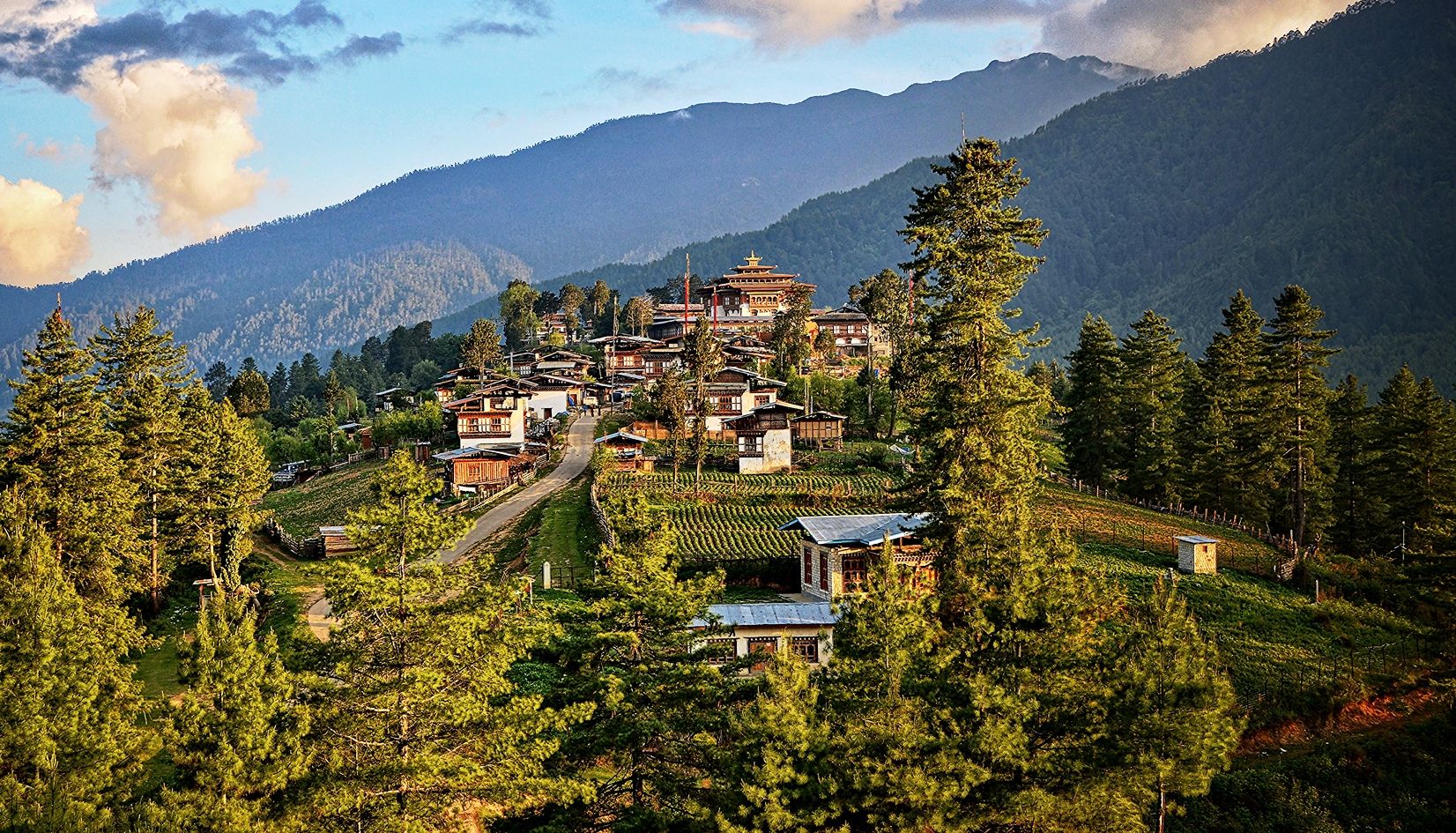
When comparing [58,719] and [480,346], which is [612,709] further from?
[480,346]

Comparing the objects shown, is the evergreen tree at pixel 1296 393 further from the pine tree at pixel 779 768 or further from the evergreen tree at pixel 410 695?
the evergreen tree at pixel 410 695

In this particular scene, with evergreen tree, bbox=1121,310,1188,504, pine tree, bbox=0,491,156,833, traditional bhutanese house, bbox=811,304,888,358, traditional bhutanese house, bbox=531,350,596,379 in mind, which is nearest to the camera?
pine tree, bbox=0,491,156,833

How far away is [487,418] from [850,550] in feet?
113

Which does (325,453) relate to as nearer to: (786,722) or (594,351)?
(594,351)

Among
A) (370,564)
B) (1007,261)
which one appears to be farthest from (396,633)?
(1007,261)

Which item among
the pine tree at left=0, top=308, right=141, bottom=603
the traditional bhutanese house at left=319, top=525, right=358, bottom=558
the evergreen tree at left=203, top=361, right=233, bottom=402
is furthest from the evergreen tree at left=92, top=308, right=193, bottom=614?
the evergreen tree at left=203, top=361, right=233, bottom=402

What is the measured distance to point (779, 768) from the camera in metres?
20.3

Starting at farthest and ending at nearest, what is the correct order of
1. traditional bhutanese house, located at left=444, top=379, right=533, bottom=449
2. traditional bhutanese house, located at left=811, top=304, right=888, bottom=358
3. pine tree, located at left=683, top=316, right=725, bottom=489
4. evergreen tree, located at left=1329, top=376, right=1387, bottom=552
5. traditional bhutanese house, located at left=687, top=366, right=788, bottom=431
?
traditional bhutanese house, located at left=811, top=304, right=888, bottom=358
traditional bhutanese house, located at left=687, top=366, right=788, bottom=431
traditional bhutanese house, located at left=444, top=379, right=533, bottom=449
pine tree, located at left=683, top=316, right=725, bottom=489
evergreen tree, located at left=1329, top=376, right=1387, bottom=552

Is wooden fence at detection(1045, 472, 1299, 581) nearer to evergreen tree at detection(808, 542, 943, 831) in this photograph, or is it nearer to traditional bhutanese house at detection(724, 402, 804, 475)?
traditional bhutanese house at detection(724, 402, 804, 475)

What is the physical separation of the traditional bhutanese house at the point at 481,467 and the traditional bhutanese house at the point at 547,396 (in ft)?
43.2

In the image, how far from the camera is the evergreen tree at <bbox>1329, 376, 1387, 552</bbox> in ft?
167

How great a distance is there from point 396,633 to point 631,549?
18.7ft

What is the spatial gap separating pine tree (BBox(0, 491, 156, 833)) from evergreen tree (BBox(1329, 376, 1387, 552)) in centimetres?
4915

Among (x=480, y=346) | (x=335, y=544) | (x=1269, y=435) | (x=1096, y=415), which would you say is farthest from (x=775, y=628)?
(x=480, y=346)
